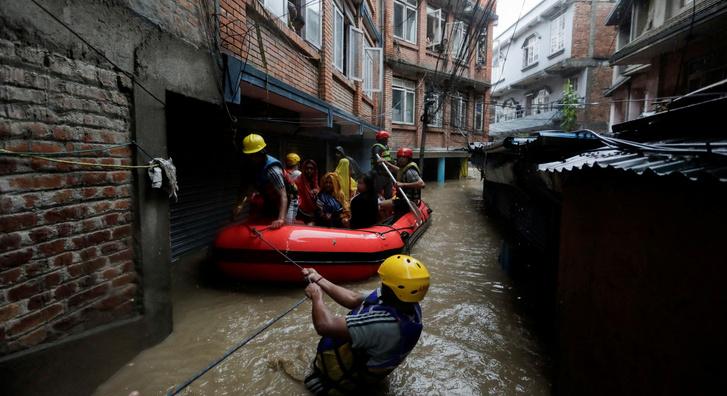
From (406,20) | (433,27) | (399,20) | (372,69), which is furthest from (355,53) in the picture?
(433,27)

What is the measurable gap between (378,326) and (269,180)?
2707 millimetres

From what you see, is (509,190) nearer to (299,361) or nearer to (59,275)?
(299,361)

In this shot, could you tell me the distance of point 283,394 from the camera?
106 inches

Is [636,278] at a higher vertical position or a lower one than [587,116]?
lower

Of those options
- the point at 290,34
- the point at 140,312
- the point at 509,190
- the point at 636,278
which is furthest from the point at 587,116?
the point at 140,312

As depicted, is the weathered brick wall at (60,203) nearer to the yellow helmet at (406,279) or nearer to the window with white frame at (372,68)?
the yellow helmet at (406,279)

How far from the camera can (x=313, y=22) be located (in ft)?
22.7

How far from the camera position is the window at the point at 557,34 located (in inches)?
851

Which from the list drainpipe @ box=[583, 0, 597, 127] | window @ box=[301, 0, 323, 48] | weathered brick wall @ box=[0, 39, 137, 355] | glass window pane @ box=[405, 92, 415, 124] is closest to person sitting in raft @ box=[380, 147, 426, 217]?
window @ box=[301, 0, 323, 48]

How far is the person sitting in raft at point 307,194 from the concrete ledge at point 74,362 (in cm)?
286

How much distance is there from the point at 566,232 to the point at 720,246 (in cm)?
126

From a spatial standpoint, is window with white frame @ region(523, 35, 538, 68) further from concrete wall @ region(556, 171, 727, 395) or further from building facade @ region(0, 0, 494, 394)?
concrete wall @ region(556, 171, 727, 395)

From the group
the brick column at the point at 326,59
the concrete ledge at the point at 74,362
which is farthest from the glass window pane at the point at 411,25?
the concrete ledge at the point at 74,362

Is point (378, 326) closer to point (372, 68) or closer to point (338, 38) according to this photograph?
point (338, 38)
